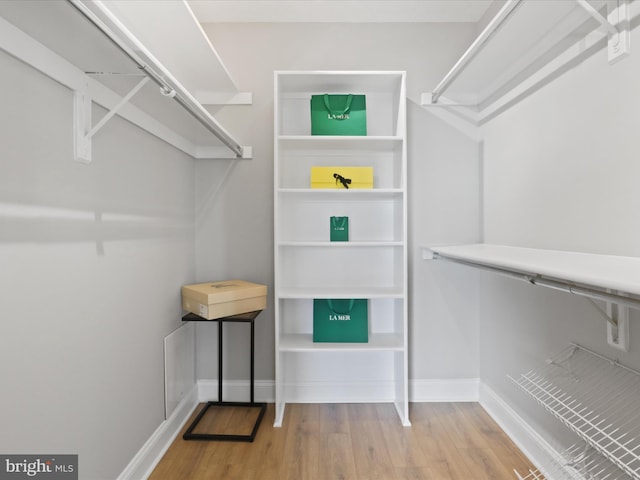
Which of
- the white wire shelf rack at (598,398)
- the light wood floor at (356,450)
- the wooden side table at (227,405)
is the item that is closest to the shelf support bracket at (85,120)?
the wooden side table at (227,405)

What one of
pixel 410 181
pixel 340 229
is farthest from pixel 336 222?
pixel 410 181

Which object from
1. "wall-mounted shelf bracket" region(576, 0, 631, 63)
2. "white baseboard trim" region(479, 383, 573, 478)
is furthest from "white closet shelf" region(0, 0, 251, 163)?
"white baseboard trim" region(479, 383, 573, 478)

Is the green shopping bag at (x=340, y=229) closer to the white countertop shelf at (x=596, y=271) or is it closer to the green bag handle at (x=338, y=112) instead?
the green bag handle at (x=338, y=112)

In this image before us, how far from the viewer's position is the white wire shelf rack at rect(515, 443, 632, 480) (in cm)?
129

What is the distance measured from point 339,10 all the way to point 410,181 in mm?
1082

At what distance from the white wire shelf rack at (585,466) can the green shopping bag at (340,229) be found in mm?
1359

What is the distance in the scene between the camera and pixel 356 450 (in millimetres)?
1837

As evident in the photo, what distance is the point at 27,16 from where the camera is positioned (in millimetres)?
950

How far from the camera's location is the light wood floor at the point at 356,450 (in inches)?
65.9

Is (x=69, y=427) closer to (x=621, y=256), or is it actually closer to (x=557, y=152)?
(x=621, y=256)

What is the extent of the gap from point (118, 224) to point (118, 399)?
2.16 ft

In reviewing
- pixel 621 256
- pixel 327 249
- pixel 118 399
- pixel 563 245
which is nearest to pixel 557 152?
pixel 563 245

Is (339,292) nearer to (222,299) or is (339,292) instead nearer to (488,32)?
(222,299)

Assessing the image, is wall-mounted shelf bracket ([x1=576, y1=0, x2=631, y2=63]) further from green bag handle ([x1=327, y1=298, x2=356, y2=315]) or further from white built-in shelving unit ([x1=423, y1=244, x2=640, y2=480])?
green bag handle ([x1=327, y1=298, x2=356, y2=315])
